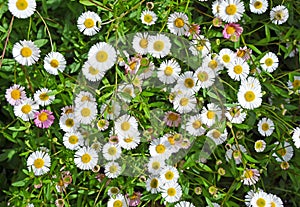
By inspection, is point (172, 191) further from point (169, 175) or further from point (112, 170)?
point (112, 170)

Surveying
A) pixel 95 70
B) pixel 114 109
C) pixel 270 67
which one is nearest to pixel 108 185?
pixel 114 109

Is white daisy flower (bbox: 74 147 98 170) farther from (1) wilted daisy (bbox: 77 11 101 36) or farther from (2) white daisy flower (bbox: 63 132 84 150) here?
(1) wilted daisy (bbox: 77 11 101 36)

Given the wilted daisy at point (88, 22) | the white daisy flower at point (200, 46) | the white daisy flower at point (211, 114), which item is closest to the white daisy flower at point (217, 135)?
the white daisy flower at point (211, 114)

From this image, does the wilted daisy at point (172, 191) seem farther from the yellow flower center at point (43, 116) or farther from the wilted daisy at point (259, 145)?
the yellow flower center at point (43, 116)

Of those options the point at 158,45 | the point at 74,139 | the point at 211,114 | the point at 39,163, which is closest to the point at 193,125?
the point at 211,114

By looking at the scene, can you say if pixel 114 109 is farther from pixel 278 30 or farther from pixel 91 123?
pixel 278 30
